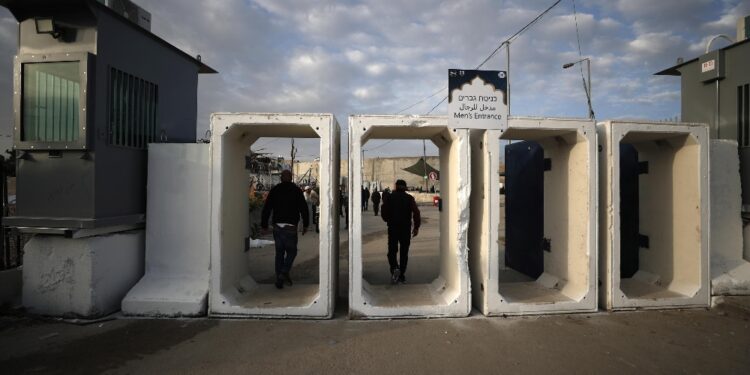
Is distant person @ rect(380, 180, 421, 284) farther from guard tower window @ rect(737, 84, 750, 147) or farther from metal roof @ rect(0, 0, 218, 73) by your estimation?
guard tower window @ rect(737, 84, 750, 147)

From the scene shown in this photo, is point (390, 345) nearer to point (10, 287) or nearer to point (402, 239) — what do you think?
point (402, 239)

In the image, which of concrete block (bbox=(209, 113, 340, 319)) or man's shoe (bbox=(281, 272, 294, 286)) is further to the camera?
man's shoe (bbox=(281, 272, 294, 286))

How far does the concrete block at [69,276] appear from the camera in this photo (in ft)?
16.2

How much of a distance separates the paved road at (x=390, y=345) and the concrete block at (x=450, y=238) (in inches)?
6.7

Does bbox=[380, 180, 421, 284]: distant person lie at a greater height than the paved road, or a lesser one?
greater

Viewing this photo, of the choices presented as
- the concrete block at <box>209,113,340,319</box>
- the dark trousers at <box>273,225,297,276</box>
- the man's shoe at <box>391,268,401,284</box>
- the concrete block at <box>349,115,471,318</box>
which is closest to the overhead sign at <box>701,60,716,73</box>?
the concrete block at <box>349,115,471,318</box>

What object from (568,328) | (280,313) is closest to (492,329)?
(568,328)

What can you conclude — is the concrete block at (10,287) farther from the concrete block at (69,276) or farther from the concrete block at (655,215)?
the concrete block at (655,215)

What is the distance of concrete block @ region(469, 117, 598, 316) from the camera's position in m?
5.14

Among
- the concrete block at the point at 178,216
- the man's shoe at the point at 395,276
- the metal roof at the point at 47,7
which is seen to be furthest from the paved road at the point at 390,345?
the metal roof at the point at 47,7

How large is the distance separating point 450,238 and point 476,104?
1.90 meters

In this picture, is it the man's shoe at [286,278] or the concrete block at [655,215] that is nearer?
the concrete block at [655,215]

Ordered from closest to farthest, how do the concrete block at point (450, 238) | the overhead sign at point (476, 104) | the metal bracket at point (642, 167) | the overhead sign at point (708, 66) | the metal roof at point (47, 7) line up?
1. the metal roof at point (47, 7)
2. the concrete block at point (450, 238)
3. the overhead sign at point (476, 104)
4. the metal bracket at point (642, 167)
5. the overhead sign at point (708, 66)

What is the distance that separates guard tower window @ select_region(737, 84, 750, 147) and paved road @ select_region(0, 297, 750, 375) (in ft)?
9.18
